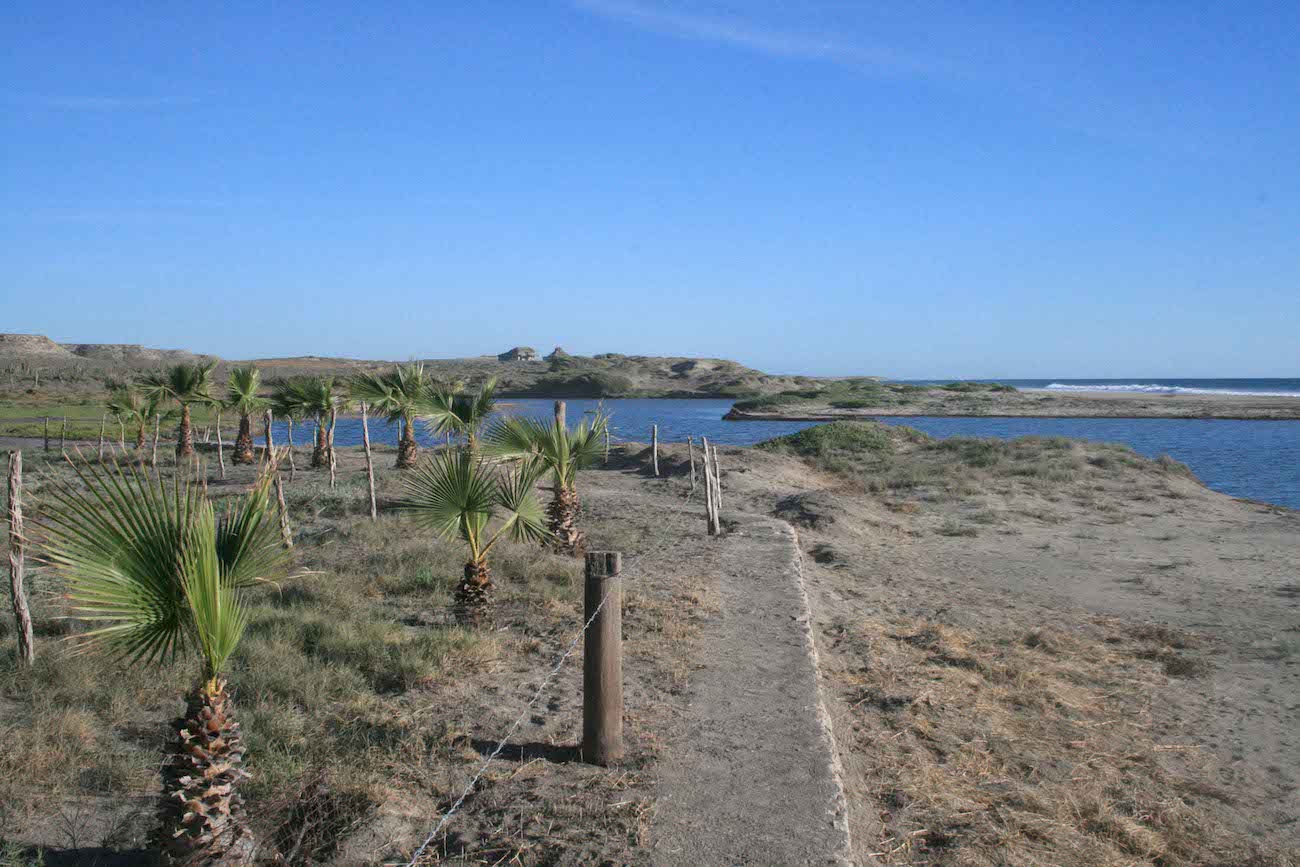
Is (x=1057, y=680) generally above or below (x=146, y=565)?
below

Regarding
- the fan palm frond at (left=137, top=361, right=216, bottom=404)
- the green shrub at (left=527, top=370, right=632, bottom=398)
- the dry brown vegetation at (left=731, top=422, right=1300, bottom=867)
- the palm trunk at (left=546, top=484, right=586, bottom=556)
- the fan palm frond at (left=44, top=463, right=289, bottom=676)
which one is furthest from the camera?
the green shrub at (left=527, top=370, right=632, bottom=398)

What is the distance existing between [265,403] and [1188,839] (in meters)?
22.7

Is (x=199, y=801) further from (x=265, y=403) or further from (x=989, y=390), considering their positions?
(x=989, y=390)

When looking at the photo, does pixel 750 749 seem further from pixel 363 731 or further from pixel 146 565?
Result: pixel 146 565

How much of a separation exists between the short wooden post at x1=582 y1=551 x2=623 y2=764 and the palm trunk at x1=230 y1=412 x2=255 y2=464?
976 inches

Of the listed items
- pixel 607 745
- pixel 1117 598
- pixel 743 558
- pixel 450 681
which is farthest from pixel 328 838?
pixel 1117 598

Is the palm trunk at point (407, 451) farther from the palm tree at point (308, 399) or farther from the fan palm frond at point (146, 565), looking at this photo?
the fan palm frond at point (146, 565)

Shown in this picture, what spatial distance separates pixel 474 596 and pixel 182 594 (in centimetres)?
514

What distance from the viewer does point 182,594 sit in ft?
13.8

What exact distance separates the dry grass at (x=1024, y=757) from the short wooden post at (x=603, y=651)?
1.79m

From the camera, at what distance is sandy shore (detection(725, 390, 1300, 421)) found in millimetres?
71188

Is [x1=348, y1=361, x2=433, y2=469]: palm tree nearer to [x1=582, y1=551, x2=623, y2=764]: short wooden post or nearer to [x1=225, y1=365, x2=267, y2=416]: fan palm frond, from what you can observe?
[x1=225, y1=365, x2=267, y2=416]: fan palm frond

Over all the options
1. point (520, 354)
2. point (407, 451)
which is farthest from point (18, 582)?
point (520, 354)

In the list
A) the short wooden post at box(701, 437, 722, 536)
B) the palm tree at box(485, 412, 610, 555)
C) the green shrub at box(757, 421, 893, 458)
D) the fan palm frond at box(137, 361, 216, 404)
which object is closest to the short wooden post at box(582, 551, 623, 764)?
the palm tree at box(485, 412, 610, 555)
